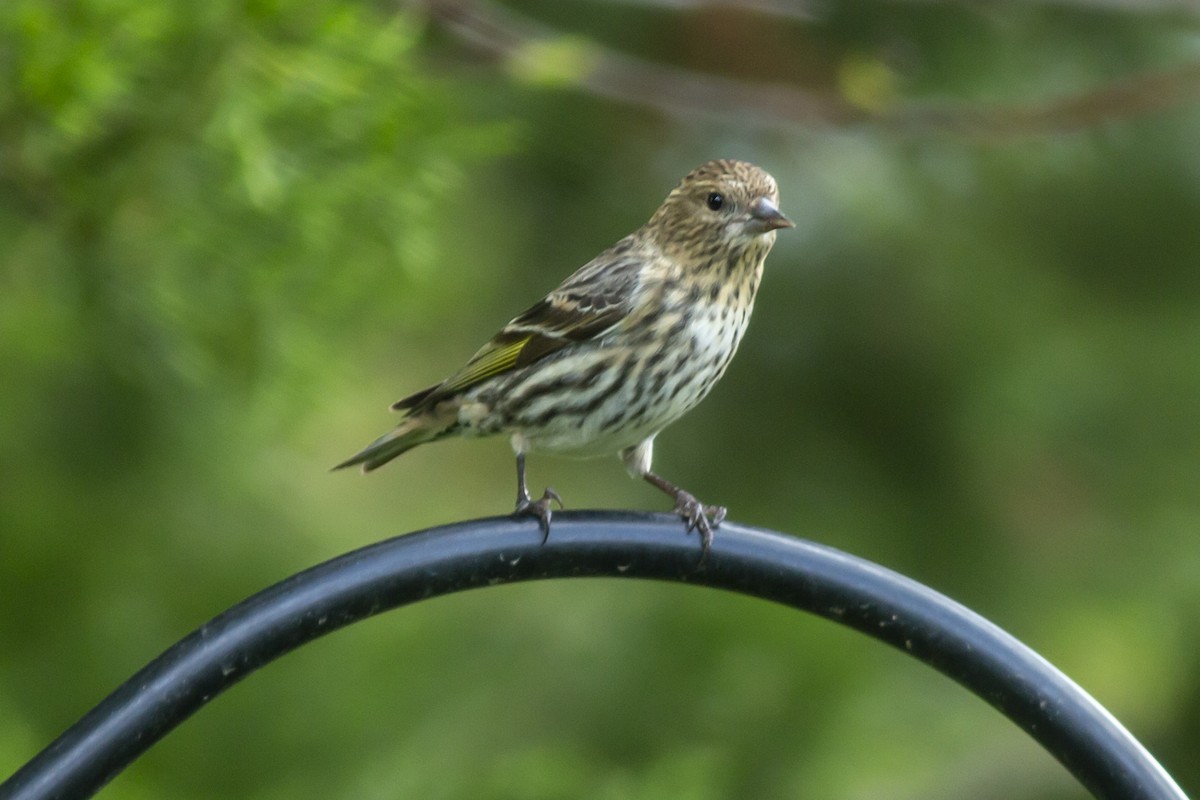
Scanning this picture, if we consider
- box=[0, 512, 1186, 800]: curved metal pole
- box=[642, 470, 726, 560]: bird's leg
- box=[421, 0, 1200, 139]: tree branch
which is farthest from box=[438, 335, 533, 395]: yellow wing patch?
box=[0, 512, 1186, 800]: curved metal pole

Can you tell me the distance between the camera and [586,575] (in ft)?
11.9

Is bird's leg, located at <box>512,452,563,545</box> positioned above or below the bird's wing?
below

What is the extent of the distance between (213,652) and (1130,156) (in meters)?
6.25

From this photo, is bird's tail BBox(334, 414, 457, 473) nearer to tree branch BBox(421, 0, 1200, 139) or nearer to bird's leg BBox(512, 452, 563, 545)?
bird's leg BBox(512, 452, 563, 545)

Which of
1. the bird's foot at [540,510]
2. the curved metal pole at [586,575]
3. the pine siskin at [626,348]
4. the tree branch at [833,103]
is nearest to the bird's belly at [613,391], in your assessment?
the pine siskin at [626,348]

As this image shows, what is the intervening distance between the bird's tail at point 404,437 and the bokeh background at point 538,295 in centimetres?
49

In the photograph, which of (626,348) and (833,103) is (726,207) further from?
(833,103)

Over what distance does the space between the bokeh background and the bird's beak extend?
2.26ft

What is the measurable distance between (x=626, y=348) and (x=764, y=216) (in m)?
0.55

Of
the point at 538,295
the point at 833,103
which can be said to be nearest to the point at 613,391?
the point at 833,103

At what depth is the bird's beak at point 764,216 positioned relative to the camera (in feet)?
16.5

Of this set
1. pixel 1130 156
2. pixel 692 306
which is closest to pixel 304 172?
pixel 692 306

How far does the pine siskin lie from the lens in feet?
16.3

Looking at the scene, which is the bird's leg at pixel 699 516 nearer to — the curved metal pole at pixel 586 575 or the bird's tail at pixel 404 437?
the curved metal pole at pixel 586 575
